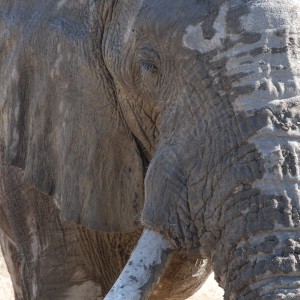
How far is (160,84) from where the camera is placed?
3389 millimetres

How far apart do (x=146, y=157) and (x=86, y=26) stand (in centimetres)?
46

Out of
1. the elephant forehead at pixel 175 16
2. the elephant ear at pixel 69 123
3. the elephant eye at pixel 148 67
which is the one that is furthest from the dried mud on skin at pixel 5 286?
the elephant forehead at pixel 175 16

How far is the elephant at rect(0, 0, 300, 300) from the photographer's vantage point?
2.93 m

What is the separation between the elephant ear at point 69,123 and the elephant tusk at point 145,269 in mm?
551

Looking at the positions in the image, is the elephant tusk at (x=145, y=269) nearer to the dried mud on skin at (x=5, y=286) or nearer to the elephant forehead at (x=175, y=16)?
the elephant forehead at (x=175, y=16)

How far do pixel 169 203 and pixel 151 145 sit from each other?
0.52 m

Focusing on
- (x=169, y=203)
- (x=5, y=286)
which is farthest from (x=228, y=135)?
(x=5, y=286)

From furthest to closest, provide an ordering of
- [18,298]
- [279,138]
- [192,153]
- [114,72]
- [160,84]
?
[18,298], [114,72], [160,84], [192,153], [279,138]

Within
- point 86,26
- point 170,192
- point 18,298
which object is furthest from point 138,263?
point 18,298

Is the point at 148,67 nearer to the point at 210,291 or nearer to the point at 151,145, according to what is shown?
the point at 151,145

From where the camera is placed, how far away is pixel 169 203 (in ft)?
10.5

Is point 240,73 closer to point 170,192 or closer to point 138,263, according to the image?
point 170,192

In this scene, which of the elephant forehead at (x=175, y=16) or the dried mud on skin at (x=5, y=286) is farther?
the dried mud on skin at (x=5, y=286)

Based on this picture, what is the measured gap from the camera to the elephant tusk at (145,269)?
3211 millimetres
